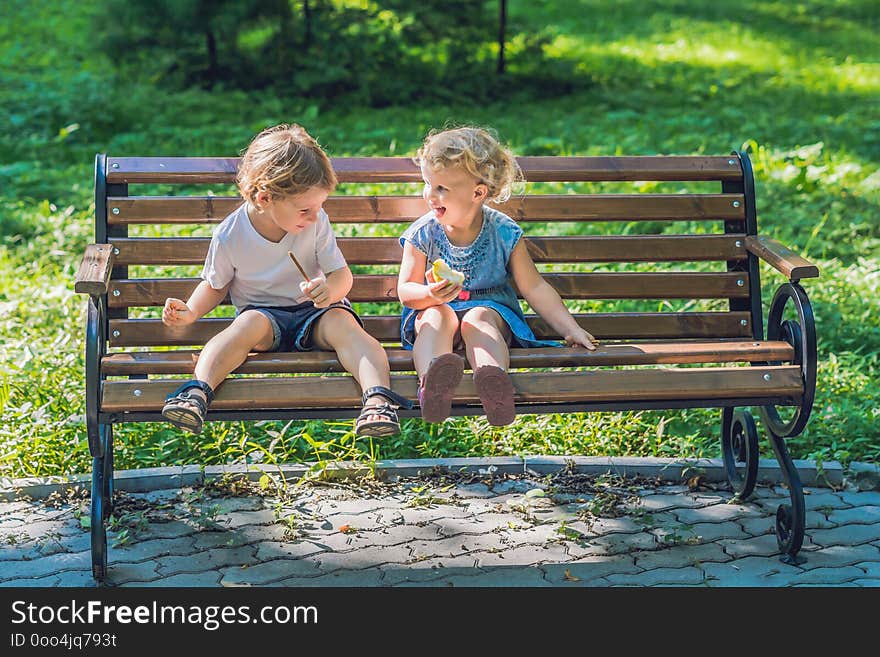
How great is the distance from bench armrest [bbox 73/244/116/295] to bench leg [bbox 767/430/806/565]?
2.17 metres

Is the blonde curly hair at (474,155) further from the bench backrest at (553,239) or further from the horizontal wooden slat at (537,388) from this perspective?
the horizontal wooden slat at (537,388)

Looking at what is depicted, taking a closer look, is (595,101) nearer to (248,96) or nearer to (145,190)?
(248,96)

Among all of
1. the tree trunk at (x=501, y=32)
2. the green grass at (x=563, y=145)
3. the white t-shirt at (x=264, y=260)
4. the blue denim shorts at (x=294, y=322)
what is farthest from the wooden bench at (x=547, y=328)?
the tree trunk at (x=501, y=32)

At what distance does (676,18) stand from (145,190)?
30.9 ft

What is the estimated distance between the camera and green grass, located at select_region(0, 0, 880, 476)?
456cm

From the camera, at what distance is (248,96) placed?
10109mm

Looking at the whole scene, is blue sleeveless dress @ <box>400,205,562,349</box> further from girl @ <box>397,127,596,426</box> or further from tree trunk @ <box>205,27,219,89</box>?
tree trunk @ <box>205,27,219,89</box>

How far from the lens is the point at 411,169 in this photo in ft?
13.6

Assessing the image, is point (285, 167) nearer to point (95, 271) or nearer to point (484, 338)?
point (95, 271)

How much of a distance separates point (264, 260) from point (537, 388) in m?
0.98

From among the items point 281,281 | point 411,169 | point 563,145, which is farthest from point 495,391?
point 563,145

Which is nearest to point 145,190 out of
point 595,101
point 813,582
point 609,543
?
point 595,101

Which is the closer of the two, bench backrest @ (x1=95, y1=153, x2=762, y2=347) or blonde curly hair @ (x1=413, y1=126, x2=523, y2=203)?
blonde curly hair @ (x1=413, y1=126, x2=523, y2=203)

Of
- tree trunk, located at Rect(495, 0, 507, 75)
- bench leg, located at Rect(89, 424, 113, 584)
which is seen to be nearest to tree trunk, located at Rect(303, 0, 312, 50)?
tree trunk, located at Rect(495, 0, 507, 75)
